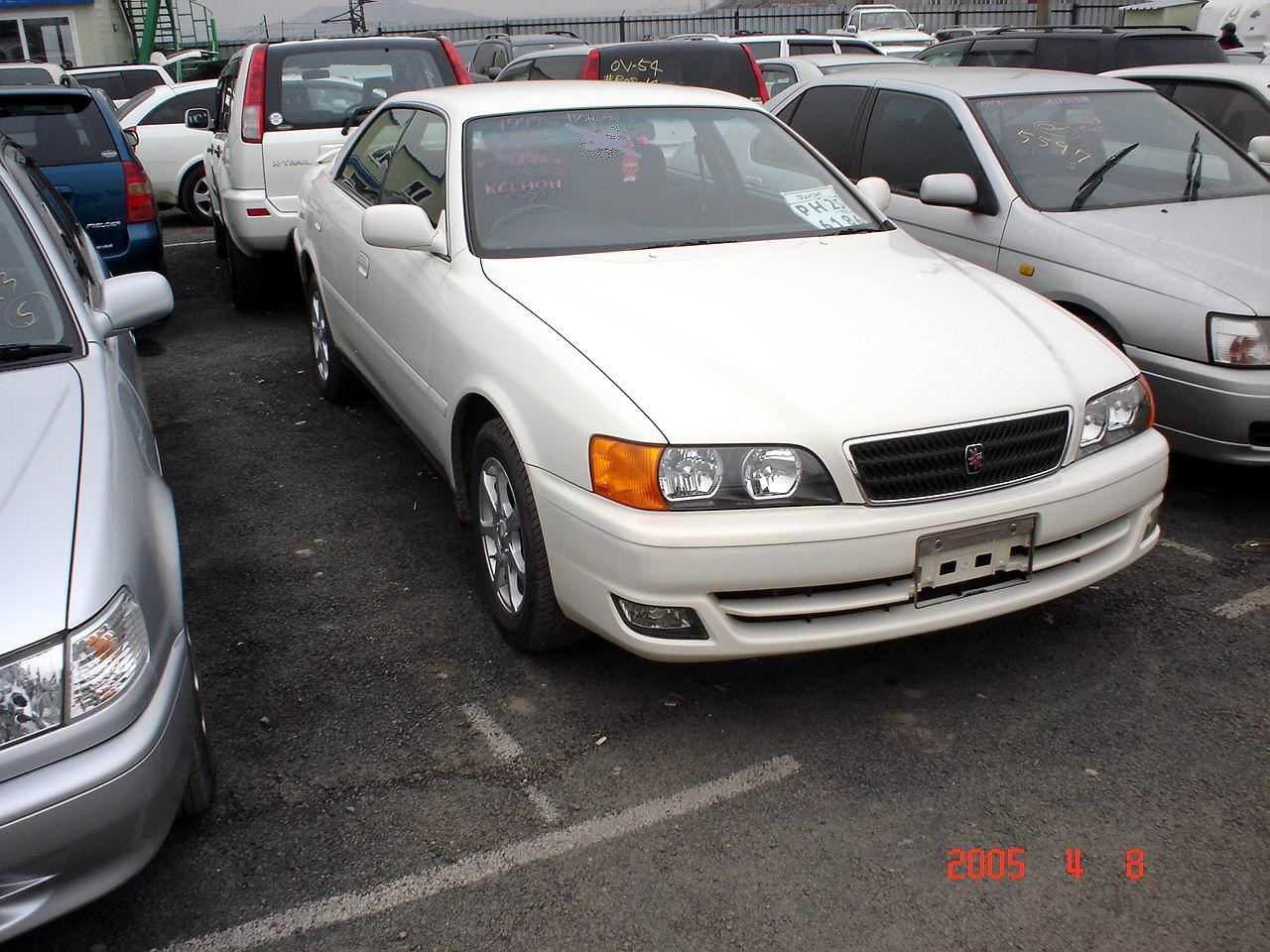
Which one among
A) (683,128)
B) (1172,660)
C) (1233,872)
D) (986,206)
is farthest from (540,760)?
(986,206)

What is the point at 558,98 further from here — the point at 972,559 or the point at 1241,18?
the point at 1241,18

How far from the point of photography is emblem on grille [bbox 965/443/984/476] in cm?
296

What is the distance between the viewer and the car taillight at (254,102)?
729 centimetres

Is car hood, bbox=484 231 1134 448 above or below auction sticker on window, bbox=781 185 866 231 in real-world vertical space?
below

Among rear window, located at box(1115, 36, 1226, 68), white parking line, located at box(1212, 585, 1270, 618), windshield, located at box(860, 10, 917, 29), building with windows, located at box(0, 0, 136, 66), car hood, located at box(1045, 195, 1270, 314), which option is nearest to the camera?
white parking line, located at box(1212, 585, 1270, 618)

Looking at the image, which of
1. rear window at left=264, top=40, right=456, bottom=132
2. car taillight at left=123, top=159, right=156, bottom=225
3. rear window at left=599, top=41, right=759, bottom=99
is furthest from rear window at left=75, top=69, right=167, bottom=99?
car taillight at left=123, top=159, right=156, bottom=225

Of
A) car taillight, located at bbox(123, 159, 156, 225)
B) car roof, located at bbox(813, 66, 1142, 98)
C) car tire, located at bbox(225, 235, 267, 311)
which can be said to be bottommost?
car tire, located at bbox(225, 235, 267, 311)

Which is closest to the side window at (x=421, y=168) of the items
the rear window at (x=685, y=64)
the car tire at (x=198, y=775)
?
the car tire at (x=198, y=775)

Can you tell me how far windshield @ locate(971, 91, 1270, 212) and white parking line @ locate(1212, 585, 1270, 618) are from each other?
205 centimetres

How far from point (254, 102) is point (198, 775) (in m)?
5.73

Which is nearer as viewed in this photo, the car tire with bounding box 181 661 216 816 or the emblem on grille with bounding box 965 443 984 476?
the car tire with bounding box 181 661 216 816

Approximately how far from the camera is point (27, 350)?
3031 millimetres

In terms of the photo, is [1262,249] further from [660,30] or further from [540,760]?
[660,30]

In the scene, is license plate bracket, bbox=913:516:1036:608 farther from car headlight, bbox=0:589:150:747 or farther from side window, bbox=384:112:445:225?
side window, bbox=384:112:445:225
